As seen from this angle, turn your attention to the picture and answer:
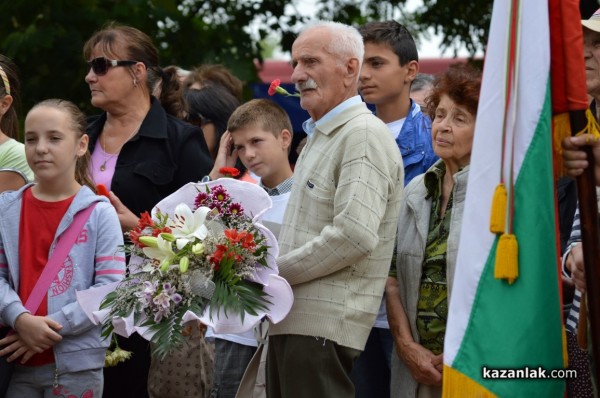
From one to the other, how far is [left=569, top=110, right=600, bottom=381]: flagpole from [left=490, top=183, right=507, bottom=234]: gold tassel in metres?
0.26

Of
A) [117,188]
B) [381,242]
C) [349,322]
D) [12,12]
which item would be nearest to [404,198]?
[381,242]

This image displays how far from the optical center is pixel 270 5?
1128 cm

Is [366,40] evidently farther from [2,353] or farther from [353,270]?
[2,353]

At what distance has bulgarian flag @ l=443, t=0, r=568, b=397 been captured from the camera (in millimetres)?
3582

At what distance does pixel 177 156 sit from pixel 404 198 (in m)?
1.42

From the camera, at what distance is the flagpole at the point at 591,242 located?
3598 mm

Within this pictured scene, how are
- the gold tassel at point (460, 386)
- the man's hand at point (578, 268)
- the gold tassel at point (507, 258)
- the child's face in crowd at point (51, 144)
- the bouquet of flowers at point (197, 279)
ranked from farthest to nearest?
the child's face in crowd at point (51, 144) < the bouquet of flowers at point (197, 279) < the man's hand at point (578, 268) < the gold tassel at point (460, 386) < the gold tassel at point (507, 258)

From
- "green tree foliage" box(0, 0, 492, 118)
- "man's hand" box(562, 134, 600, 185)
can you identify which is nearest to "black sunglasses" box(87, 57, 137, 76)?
"man's hand" box(562, 134, 600, 185)

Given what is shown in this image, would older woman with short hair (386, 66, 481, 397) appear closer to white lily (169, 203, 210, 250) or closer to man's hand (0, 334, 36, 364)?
white lily (169, 203, 210, 250)

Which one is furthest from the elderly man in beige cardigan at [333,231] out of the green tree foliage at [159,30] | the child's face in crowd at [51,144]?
the green tree foliage at [159,30]

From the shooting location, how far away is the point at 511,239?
3.55 metres

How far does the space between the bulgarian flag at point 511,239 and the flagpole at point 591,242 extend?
0.32ft

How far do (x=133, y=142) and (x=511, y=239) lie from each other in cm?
282

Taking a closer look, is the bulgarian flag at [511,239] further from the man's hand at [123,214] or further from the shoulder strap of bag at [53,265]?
the man's hand at [123,214]
